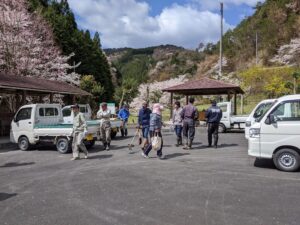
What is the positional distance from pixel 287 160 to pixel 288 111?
47.9 inches

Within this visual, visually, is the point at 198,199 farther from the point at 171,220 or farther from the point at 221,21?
the point at 221,21

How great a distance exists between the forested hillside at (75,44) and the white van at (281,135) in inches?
1188

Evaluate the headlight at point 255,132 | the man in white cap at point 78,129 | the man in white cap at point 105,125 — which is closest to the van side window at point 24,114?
the man in white cap at point 105,125

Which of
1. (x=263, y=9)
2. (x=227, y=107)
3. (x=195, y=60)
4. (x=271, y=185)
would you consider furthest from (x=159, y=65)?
(x=271, y=185)

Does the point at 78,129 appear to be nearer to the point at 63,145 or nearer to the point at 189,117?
the point at 63,145

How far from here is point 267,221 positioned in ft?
15.3

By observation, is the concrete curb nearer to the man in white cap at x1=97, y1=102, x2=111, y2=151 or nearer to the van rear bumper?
the man in white cap at x1=97, y1=102, x2=111, y2=151

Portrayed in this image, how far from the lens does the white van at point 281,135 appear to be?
7.91 metres

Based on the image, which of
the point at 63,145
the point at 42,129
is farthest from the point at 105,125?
the point at 42,129

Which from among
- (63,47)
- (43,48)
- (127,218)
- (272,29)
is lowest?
(127,218)

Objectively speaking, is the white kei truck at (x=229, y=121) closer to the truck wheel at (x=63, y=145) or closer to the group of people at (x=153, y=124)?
the group of people at (x=153, y=124)

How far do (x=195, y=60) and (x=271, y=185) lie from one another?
80602 millimetres

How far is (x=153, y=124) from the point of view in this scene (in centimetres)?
973

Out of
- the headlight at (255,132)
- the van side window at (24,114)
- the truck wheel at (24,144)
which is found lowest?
the truck wheel at (24,144)
